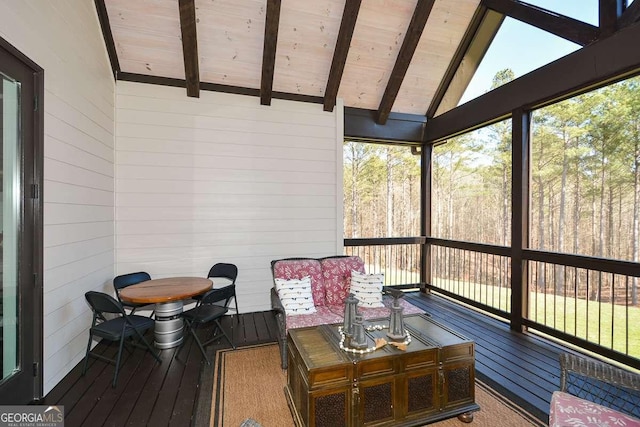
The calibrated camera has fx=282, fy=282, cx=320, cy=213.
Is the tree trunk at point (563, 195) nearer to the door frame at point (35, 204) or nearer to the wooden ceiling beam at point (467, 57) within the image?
the wooden ceiling beam at point (467, 57)

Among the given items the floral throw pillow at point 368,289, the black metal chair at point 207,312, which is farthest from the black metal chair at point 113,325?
the floral throw pillow at point 368,289

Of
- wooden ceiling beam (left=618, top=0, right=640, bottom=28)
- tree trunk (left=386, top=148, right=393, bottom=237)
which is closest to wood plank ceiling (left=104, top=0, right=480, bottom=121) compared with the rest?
tree trunk (left=386, top=148, right=393, bottom=237)

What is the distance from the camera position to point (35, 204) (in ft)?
7.34

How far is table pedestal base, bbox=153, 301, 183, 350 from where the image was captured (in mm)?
3082

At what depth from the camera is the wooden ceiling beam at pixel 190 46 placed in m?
3.06

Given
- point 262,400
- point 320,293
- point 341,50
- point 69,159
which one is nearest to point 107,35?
point 69,159

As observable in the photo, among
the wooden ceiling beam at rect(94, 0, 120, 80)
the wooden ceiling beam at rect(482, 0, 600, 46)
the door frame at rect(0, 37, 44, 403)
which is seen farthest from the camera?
the wooden ceiling beam at rect(94, 0, 120, 80)

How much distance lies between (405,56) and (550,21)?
5.31 feet

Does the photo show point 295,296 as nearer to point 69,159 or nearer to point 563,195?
point 69,159

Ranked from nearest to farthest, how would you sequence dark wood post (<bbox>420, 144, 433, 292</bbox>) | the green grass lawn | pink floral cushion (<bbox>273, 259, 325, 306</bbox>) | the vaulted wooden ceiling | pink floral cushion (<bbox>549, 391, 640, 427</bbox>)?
pink floral cushion (<bbox>549, 391, 640, 427</bbox>), the green grass lawn, the vaulted wooden ceiling, pink floral cushion (<bbox>273, 259, 325, 306</bbox>), dark wood post (<bbox>420, 144, 433, 292</bbox>)

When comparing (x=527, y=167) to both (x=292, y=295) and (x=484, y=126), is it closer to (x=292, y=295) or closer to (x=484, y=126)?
(x=484, y=126)

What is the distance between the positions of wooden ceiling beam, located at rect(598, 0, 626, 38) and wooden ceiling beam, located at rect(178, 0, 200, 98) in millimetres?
4135

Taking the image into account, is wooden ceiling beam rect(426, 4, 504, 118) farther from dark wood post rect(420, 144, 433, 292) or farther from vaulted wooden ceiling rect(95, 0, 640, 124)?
dark wood post rect(420, 144, 433, 292)

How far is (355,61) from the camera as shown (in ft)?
13.9
